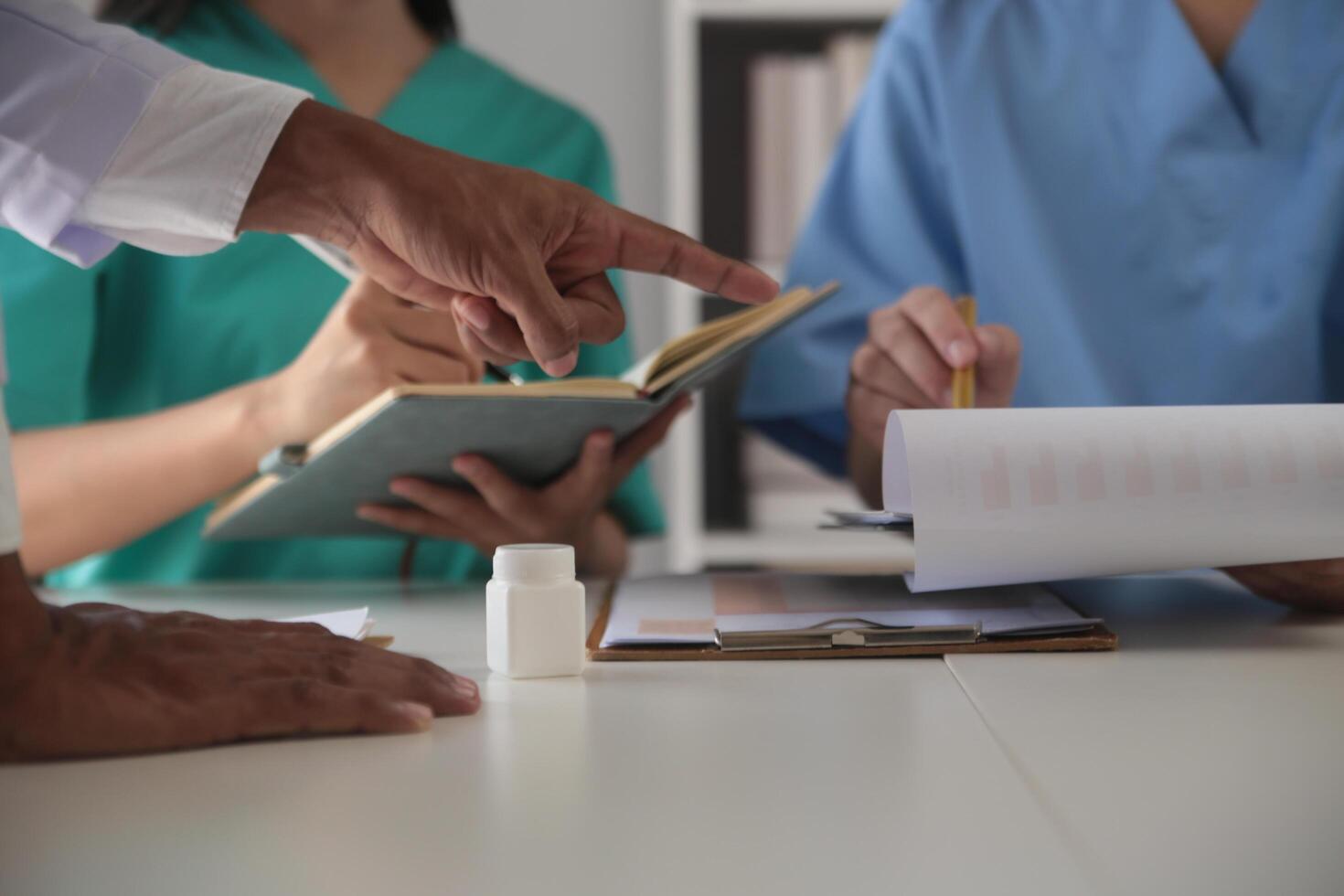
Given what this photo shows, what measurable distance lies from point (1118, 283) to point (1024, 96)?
0.22 meters

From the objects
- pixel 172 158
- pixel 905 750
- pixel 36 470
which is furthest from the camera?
pixel 36 470

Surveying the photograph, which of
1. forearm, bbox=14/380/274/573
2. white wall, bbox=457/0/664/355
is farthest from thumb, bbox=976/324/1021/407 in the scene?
white wall, bbox=457/0/664/355

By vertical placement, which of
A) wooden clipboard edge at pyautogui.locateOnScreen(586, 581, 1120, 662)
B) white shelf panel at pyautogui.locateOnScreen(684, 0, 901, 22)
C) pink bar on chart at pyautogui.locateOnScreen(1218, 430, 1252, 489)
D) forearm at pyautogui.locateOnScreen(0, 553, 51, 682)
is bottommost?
wooden clipboard edge at pyautogui.locateOnScreen(586, 581, 1120, 662)

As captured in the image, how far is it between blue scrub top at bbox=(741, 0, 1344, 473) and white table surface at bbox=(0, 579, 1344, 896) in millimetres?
616

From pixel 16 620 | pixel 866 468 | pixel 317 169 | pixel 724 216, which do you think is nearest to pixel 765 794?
pixel 16 620

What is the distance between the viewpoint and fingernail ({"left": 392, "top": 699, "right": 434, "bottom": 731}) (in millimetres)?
448

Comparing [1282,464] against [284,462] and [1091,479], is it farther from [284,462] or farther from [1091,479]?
[284,462]

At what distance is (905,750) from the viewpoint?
1.37ft

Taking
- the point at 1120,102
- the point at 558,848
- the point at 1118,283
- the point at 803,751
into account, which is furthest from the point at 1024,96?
the point at 558,848

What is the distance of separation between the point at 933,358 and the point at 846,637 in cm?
35

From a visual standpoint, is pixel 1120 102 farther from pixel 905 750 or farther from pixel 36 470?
pixel 36 470

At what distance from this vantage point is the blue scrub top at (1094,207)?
1.08 m

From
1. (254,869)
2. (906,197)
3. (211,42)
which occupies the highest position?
(211,42)

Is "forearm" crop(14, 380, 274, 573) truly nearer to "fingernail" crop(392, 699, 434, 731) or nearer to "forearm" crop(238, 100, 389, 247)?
"forearm" crop(238, 100, 389, 247)
